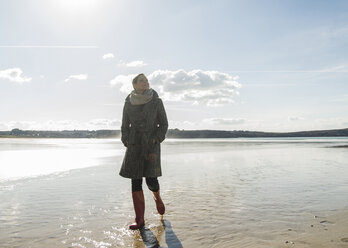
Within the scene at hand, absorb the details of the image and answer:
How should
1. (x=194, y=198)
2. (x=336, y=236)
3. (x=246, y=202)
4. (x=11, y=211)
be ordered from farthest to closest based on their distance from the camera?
(x=194, y=198)
(x=246, y=202)
(x=11, y=211)
(x=336, y=236)

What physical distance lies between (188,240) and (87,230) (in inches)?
61.9

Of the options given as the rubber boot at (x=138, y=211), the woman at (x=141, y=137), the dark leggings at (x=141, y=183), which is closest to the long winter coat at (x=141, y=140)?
the woman at (x=141, y=137)

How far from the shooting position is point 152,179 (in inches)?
210

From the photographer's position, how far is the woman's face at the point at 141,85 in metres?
5.36

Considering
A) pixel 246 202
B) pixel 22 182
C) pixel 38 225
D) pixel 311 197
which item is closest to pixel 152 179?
pixel 38 225

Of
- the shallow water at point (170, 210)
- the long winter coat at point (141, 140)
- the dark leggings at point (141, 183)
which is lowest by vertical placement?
the shallow water at point (170, 210)

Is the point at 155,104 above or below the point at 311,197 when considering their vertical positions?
above

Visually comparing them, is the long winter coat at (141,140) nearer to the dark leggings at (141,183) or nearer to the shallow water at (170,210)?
the dark leggings at (141,183)

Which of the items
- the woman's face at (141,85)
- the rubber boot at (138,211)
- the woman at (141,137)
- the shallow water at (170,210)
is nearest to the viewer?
the shallow water at (170,210)

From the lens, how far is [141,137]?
525 centimetres

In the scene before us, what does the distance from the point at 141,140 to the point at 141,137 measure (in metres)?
0.05

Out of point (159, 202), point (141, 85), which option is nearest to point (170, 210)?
point (159, 202)

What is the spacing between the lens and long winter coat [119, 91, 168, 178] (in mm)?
5203

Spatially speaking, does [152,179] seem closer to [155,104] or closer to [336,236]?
[155,104]
